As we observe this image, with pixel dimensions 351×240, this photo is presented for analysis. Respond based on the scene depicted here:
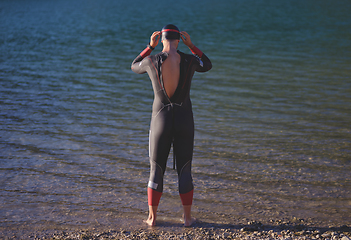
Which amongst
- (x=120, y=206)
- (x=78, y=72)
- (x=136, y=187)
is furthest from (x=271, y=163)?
(x=78, y=72)

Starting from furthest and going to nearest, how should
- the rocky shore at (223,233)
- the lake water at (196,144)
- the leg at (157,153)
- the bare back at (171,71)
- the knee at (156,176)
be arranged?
the lake water at (196,144) < the knee at (156,176) < the leg at (157,153) < the bare back at (171,71) < the rocky shore at (223,233)

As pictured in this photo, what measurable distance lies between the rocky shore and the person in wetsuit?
421 millimetres

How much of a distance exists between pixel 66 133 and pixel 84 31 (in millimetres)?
30419

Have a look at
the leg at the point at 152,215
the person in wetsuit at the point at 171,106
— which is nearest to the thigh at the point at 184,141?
the person in wetsuit at the point at 171,106

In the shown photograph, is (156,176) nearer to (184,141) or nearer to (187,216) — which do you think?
(184,141)

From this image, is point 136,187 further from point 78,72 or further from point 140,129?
point 78,72

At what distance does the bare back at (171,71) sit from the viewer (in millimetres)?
5637

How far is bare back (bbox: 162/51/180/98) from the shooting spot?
18.5 feet

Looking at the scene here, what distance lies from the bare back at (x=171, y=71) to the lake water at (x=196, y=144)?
2212 millimetres

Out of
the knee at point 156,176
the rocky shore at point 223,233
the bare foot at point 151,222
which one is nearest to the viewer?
the rocky shore at point 223,233

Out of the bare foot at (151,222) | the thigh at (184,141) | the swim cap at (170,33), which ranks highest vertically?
the swim cap at (170,33)

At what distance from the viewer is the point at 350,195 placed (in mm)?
6969

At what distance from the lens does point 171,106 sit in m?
5.73

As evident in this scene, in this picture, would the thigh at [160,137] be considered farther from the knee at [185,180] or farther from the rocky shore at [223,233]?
the rocky shore at [223,233]
